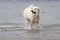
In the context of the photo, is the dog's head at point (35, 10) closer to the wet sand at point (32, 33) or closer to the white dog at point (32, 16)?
the white dog at point (32, 16)

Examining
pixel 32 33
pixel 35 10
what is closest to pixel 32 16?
→ pixel 35 10

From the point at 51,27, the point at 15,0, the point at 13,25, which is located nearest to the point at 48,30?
the point at 51,27

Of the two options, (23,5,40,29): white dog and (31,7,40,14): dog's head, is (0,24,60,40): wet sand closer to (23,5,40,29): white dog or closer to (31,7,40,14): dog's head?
(23,5,40,29): white dog

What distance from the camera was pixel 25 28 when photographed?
35.2ft

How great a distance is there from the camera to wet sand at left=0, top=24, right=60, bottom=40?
8914 mm

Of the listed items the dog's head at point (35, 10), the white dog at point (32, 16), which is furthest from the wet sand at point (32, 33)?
the dog's head at point (35, 10)

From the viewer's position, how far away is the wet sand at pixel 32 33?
891 cm

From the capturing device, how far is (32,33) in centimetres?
979

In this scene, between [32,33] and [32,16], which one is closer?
[32,33]

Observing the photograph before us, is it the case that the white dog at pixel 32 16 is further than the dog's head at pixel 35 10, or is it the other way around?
the white dog at pixel 32 16

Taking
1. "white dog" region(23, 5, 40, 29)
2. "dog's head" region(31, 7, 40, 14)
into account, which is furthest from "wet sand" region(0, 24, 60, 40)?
"dog's head" region(31, 7, 40, 14)

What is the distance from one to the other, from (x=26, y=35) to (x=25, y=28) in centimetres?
130

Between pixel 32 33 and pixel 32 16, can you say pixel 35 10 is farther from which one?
pixel 32 33

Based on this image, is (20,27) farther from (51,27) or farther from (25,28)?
(51,27)
